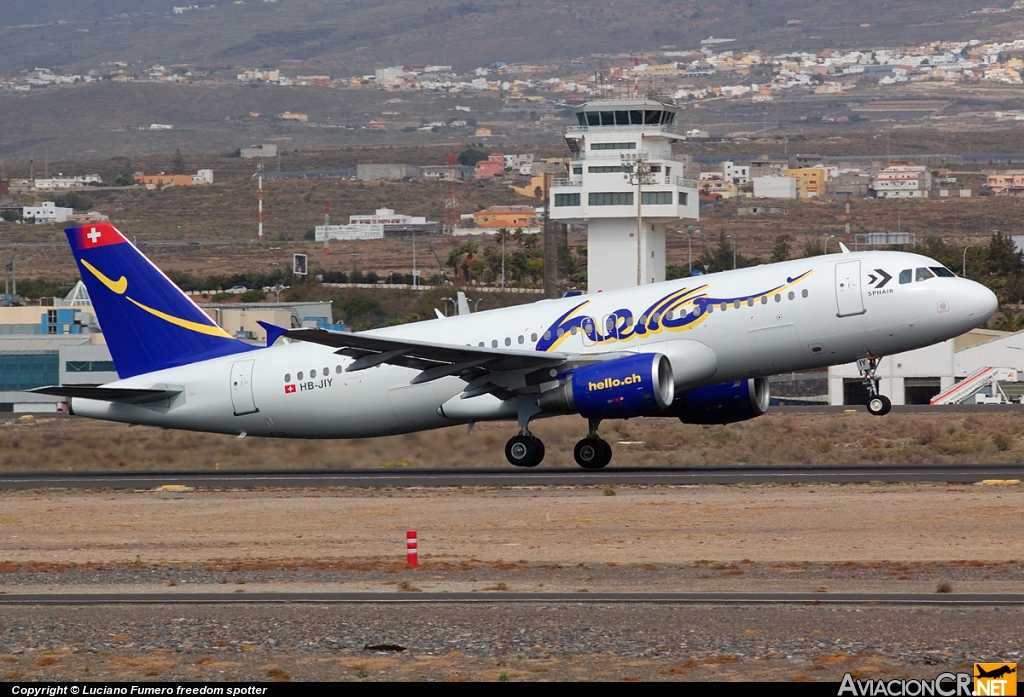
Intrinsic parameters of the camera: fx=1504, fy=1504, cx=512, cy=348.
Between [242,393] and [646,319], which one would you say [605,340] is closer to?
[646,319]

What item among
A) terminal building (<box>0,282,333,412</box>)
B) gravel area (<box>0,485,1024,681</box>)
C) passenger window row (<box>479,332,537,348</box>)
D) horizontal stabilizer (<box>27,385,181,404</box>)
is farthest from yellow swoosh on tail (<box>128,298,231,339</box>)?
terminal building (<box>0,282,333,412</box>)

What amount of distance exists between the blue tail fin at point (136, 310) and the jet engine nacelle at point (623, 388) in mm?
9860

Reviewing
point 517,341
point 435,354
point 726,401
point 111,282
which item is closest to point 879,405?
point 726,401

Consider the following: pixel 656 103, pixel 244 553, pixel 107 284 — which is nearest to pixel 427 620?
pixel 244 553

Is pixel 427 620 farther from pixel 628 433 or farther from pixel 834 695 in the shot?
pixel 628 433

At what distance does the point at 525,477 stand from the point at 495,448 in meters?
2.84

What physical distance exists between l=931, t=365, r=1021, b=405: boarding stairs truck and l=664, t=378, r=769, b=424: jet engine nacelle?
137ft

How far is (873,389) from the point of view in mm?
32781

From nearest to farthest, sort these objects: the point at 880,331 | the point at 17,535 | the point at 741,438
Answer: the point at 17,535 → the point at 880,331 → the point at 741,438

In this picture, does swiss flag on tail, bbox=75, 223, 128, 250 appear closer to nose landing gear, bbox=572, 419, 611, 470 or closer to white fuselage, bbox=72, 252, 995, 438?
white fuselage, bbox=72, 252, 995, 438

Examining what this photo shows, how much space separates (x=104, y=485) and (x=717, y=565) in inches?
730

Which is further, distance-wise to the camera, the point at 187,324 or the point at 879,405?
the point at 187,324

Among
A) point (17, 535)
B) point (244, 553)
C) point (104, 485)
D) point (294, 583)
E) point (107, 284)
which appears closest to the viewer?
point (294, 583)

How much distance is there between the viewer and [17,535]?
84.0ft
